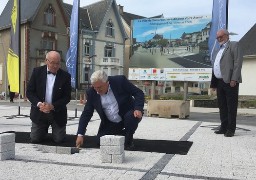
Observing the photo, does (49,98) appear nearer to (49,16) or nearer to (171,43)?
(171,43)

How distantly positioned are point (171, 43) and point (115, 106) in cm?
1017

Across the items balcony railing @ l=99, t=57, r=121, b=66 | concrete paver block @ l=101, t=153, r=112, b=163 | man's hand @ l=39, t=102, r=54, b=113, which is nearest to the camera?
concrete paver block @ l=101, t=153, r=112, b=163

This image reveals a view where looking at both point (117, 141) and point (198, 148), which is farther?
point (198, 148)

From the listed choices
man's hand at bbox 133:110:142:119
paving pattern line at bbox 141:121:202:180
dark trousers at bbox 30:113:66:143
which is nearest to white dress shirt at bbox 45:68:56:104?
dark trousers at bbox 30:113:66:143

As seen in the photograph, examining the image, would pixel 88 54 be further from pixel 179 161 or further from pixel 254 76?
pixel 179 161

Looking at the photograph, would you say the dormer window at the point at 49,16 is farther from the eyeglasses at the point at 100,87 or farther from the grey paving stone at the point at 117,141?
the grey paving stone at the point at 117,141

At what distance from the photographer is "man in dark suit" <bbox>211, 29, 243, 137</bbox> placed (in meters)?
7.09

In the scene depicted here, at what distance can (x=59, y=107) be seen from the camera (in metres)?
6.23

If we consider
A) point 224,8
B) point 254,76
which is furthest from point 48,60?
point 254,76

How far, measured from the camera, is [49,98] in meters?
6.37

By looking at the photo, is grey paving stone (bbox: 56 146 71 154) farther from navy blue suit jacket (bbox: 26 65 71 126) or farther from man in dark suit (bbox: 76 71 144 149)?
navy blue suit jacket (bbox: 26 65 71 126)

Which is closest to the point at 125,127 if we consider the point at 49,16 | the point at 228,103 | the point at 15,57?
the point at 228,103

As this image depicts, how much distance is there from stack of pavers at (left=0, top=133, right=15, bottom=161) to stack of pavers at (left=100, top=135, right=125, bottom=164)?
4.01 feet

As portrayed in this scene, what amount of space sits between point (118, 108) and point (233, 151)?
76.7 inches
